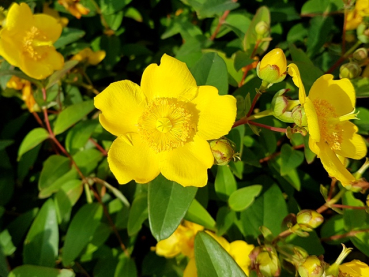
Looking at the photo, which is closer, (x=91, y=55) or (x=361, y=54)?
(x=361, y=54)

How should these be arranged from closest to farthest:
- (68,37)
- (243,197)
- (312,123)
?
(312,123)
(243,197)
(68,37)

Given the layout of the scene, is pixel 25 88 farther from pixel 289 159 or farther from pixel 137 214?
pixel 289 159

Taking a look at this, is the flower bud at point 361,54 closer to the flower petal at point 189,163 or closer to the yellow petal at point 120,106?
the flower petal at point 189,163

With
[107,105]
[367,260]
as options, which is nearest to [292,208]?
[367,260]

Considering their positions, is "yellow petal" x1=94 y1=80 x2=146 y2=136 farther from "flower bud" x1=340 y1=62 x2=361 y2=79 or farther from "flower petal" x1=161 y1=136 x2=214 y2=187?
"flower bud" x1=340 y1=62 x2=361 y2=79

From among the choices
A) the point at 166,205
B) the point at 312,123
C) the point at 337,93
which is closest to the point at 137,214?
the point at 166,205

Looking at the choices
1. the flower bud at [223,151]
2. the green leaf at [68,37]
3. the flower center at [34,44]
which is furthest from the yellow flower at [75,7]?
the flower bud at [223,151]
